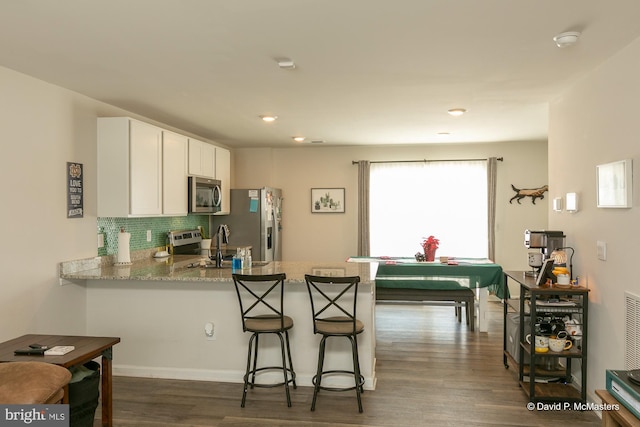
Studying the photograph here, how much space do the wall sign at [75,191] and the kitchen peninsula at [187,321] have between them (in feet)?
1.40

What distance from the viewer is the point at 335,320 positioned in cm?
355

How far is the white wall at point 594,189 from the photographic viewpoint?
2859 mm

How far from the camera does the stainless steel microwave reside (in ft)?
17.5

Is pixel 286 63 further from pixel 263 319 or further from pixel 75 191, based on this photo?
pixel 75 191

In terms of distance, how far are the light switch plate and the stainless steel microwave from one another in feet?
13.2

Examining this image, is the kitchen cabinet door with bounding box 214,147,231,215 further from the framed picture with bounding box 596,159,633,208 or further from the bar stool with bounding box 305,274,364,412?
the framed picture with bounding box 596,159,633,208

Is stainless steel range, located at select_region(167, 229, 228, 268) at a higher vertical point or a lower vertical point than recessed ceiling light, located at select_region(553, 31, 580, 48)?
lower

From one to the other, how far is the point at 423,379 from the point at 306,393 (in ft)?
3.39

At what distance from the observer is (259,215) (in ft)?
21.6

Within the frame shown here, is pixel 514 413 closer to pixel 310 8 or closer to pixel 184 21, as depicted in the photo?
pixel 310 8

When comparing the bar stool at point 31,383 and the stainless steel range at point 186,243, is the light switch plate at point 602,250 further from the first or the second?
the stainless steel range at point 186,243

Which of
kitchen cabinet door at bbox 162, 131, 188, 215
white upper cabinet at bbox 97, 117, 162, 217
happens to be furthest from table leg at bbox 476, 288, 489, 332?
white upper cabinet at bbox 97, 117, 162, 217

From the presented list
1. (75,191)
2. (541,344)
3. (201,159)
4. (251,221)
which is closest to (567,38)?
(541,344)

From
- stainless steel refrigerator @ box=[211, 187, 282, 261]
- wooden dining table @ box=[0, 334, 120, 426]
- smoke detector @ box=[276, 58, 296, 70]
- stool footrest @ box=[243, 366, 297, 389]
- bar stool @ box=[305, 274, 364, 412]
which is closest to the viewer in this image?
wooden dining table @ box=[0, 334, 120, 426]
